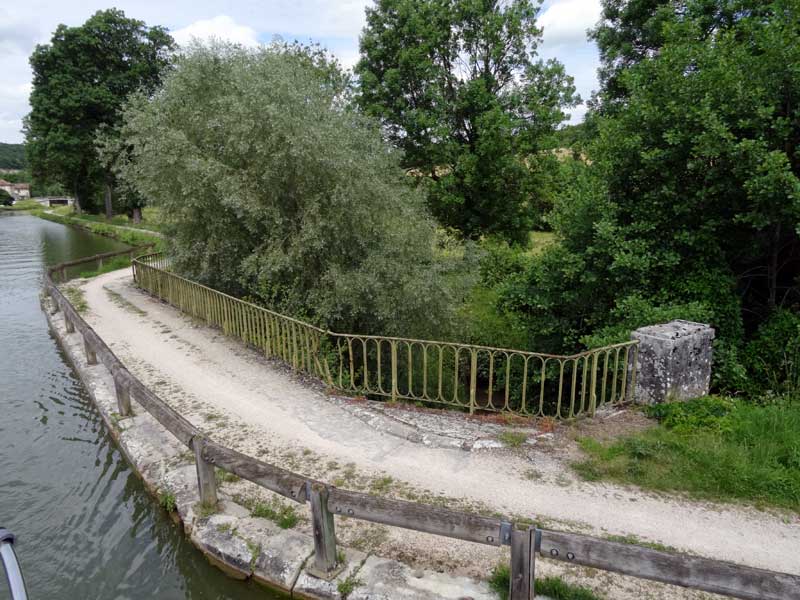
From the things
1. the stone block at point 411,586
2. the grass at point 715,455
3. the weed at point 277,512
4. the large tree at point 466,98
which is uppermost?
the large tree at point 466,98

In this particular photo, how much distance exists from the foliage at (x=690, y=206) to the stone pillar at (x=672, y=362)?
2.02ft

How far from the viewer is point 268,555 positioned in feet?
15.7

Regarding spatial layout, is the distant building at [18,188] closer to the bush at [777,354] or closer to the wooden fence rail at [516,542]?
the wooden fence rail at [516,542]

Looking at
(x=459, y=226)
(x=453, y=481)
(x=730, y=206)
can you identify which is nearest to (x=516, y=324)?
(x=730, y=206)

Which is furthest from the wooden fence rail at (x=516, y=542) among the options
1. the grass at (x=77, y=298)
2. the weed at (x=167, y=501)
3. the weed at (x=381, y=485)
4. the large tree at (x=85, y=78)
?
the large tree at (x=85, y=78)

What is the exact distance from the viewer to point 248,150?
35.2ft

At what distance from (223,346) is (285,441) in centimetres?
498

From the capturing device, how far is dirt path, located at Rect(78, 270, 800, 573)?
4.64 meters

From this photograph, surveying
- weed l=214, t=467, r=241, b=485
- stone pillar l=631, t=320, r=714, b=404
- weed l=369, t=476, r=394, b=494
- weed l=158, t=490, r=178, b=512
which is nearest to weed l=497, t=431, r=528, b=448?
weed l=369, t=476, r=394, b=494

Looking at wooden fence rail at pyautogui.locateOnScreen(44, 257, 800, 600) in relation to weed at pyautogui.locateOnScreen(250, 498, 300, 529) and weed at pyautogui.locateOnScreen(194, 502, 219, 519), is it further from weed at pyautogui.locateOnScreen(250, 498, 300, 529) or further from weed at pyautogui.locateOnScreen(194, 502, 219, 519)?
weed at pyautogui.locateOnScreen(250, 498, 300, 529)

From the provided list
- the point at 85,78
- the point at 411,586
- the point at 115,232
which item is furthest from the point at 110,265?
the point at 411,586

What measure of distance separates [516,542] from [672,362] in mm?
4163

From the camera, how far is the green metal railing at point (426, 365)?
7.11 metres

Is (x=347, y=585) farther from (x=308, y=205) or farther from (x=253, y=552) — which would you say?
(x=308, y=205)
